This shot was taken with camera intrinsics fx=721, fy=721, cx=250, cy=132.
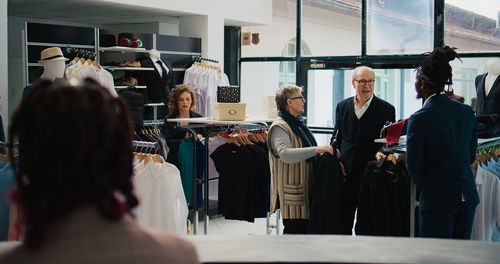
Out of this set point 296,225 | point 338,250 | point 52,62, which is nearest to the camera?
point 338,250

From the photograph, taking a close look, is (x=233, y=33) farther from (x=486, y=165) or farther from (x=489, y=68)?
(x=486, y=165)

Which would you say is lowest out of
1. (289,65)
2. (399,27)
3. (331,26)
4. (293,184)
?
(293,184)

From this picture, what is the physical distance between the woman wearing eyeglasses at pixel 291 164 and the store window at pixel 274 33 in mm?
5023

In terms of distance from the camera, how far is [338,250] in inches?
78.3

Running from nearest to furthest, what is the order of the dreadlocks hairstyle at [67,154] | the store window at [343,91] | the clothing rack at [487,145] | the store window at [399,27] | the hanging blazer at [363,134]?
the dreadlocks hairstyle at [67,154]
the clothing rack at [487,145]
the hanging blazer at [363,134]
the store window at [399,27]
the store window at [343,91]

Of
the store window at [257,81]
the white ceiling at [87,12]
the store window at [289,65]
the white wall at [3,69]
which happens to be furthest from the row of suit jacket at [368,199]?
the store window at [257,81]

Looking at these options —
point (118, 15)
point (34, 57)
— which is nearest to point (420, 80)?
point (34, 57)

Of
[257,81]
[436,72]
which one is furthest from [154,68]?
[436,72]

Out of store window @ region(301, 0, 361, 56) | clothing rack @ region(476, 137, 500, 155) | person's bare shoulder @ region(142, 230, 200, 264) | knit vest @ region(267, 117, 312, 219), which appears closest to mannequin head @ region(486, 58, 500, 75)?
clothing rack @ region(476, 137, 500, 155)

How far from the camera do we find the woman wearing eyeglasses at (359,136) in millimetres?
5145

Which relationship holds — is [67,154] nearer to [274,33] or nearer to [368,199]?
[368,199]

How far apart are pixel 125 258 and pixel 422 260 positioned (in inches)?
37.1

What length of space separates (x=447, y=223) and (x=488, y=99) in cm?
362

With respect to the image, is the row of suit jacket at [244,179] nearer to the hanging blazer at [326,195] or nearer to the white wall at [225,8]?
the hanging blazer at [326,195]
